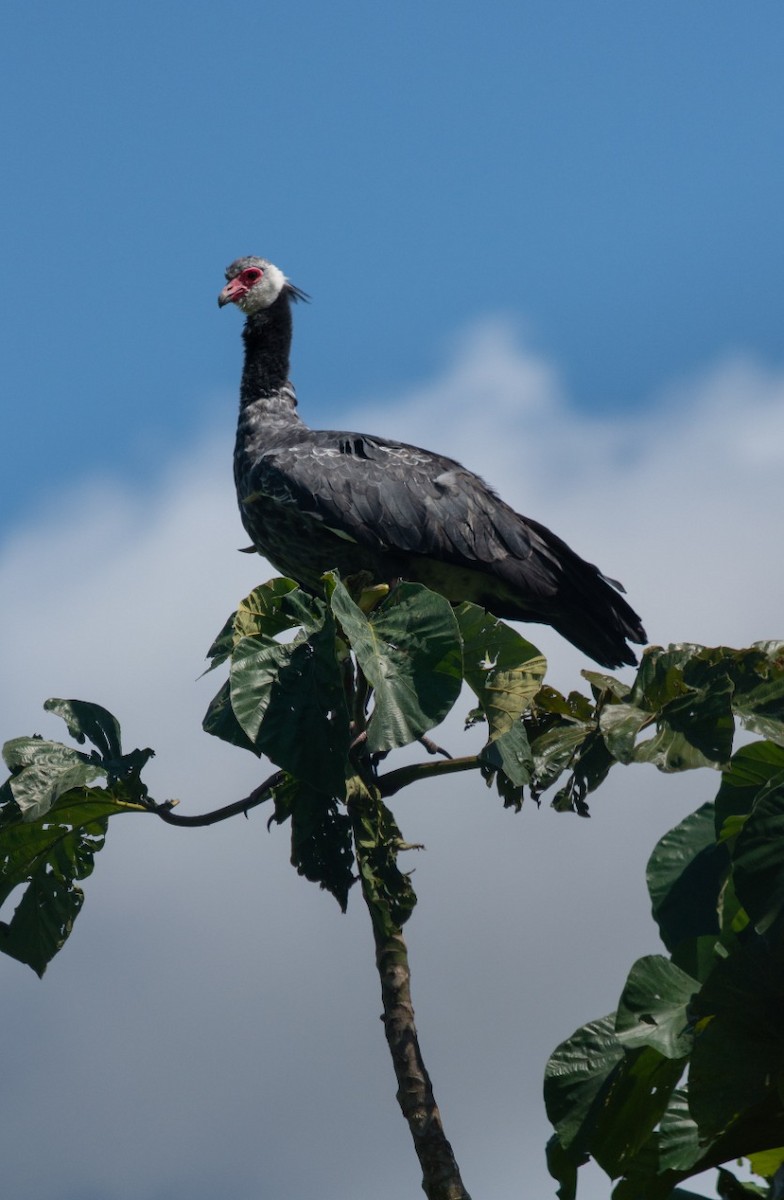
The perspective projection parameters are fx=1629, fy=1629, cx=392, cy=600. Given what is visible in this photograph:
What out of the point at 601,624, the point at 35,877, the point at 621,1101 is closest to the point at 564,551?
the point at 601,624

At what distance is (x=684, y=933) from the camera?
3.74 metres

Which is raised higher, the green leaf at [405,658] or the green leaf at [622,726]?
the green leaf at [405,658]

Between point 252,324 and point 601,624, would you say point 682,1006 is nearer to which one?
point 601,624

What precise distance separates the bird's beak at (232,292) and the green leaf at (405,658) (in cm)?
332

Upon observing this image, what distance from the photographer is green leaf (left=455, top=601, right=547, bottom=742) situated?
4613 mm

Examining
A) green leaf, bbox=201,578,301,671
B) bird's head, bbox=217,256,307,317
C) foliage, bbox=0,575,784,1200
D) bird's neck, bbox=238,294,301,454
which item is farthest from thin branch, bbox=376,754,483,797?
bird's head, bbox=217,256,307,317

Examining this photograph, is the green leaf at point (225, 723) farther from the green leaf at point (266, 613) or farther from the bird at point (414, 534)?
the bird at point (414, 534)

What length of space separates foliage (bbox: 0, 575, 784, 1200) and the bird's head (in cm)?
310

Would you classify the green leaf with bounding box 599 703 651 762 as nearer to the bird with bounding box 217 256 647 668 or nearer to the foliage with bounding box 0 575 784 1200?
the foliage with bounding box 0 575 784 1200

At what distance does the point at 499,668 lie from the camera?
4.64 m

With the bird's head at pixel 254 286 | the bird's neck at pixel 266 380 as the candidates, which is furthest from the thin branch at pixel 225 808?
the bird's head at pixel 254 286

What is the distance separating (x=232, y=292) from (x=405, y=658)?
368 centimetres

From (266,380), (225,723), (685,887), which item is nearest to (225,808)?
(225,723)

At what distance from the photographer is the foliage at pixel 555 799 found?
3.26m
